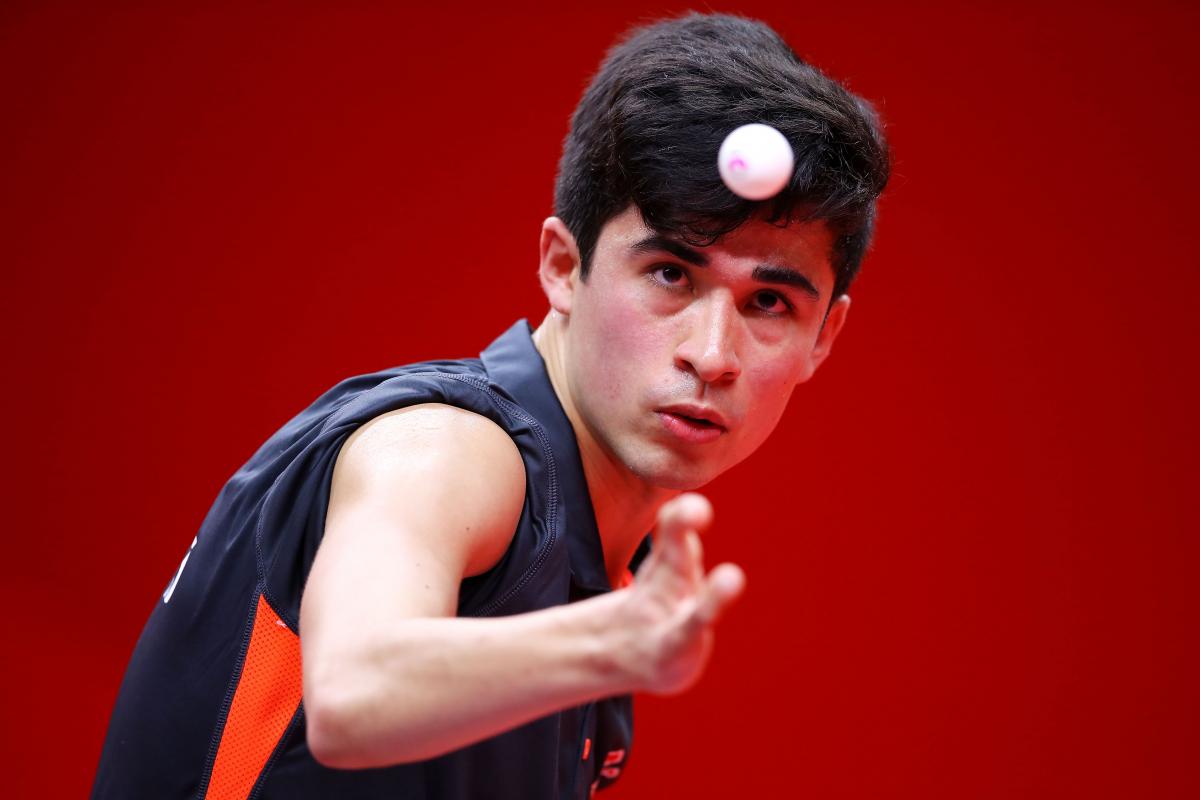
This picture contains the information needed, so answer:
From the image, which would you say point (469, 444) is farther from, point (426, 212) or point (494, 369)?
point (426, 212)

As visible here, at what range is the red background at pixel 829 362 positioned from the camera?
8.23 ft

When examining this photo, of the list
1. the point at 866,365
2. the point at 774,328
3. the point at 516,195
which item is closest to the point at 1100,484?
the point at 866,365

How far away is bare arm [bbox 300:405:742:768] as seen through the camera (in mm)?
728

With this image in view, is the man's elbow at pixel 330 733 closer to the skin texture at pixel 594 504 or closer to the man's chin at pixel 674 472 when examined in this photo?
the skin texture at pixel 594 504

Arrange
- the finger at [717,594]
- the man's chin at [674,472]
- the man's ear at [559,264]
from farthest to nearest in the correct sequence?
the man's ear at [559,264] → the man's chin at [674,472] → the finger at [717,594]

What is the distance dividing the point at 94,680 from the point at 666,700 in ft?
3.63

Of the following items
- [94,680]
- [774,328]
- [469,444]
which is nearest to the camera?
[469,444]

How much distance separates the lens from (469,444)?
102 centimetres

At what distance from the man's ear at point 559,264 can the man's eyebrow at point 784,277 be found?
8.4 inches

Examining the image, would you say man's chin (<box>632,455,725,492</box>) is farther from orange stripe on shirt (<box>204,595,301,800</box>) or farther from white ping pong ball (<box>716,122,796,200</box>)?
orange stripe on shirt (<box>204,595,301,800</box>)

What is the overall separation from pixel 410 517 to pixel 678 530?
25 centimetres

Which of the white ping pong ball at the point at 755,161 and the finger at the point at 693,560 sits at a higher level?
the white ping pong ball at the point at 755,161

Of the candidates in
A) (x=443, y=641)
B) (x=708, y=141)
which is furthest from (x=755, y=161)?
(x=443, y=641)

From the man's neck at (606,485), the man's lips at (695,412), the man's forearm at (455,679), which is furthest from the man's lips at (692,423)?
the man's forearm at (455,679)
